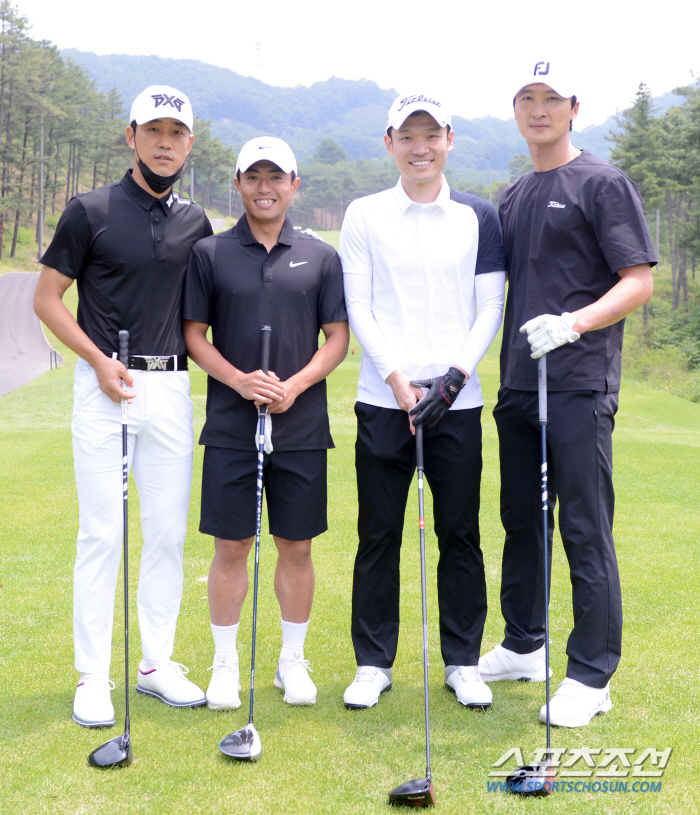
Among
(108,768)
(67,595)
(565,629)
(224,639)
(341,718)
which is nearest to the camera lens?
(108,768)

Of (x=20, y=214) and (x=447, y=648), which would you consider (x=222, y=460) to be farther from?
(x=20, y=214)

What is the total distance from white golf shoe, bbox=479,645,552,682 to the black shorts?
102 centimetres

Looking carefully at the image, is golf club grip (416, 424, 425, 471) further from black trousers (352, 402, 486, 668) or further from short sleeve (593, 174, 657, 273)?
short sleeve (593, 174, 657, 273)

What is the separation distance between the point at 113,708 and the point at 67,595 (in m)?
→ 1.58

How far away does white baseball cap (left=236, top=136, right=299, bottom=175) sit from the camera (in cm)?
343

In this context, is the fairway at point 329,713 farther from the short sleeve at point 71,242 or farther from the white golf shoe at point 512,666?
the short sleeve at point 71,242

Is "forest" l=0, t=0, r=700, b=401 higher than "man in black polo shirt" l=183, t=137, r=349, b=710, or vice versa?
"forest" l=0, t=0, r=700, b=401

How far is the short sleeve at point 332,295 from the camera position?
3.56 m

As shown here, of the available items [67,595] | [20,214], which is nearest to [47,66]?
[20,214]

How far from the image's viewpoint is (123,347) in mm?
3324

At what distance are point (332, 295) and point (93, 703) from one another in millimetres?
1931

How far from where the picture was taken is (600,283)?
343cm

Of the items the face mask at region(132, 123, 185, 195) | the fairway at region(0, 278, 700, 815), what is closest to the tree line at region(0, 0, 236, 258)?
the fairway at region(0, 278, 700, 815)

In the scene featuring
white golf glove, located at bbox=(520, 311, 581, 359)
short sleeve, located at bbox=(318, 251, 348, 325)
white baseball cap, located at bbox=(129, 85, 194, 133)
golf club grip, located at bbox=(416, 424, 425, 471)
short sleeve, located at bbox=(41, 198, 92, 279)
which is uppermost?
white baseball cap, located at bbox=(129, 85, 194, 133)
